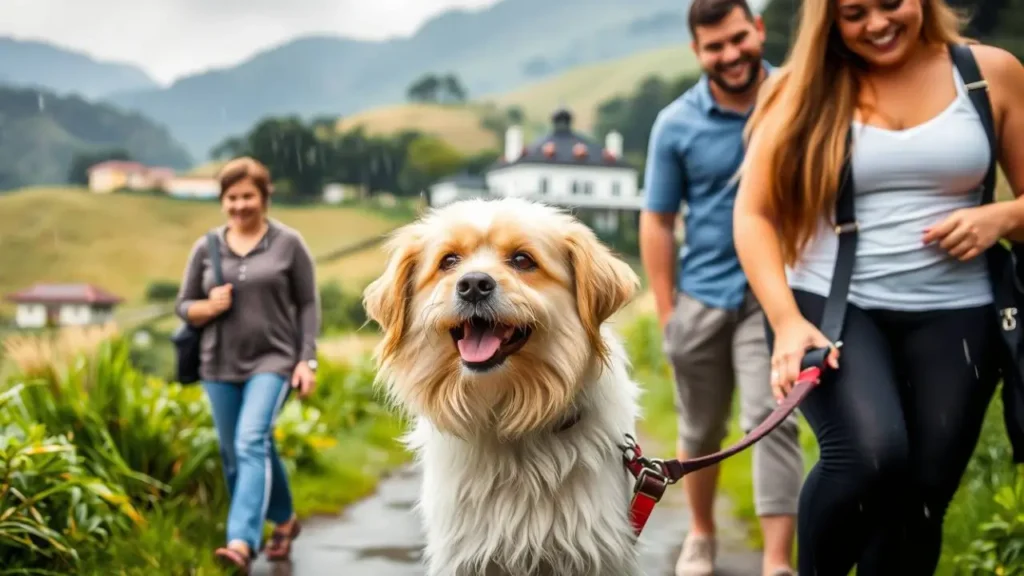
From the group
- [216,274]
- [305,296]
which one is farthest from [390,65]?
[216,274]

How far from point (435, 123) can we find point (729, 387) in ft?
36.7

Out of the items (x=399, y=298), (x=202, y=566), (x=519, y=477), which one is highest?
(x=399, y=298)

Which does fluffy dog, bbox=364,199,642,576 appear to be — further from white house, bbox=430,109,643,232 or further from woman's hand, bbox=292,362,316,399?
white house, bbox=430,109,643,232

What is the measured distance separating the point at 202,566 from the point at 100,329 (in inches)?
105

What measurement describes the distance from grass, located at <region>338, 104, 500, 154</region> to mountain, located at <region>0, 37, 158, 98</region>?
11.9 feet

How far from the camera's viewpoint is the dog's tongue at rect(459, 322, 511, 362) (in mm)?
2918

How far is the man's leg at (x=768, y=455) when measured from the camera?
409 cm

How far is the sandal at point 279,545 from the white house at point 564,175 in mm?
5685

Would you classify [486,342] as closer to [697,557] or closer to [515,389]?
[515,389]

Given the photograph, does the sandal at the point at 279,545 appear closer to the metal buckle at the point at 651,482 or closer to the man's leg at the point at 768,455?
the man's leg at the point at 768,455

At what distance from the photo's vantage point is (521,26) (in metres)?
18.3

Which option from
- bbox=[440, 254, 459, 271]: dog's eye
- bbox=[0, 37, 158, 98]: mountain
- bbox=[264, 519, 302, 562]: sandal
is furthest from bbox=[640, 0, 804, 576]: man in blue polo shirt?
bbox=[0, 37, 158, 98]: mountain

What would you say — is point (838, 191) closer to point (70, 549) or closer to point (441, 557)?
point (441, 557)

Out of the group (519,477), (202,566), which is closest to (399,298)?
(519,477)
